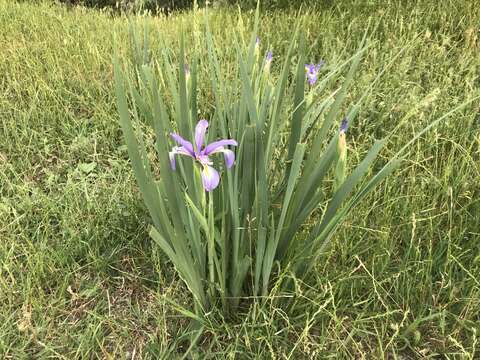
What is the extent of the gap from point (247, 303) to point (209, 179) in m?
0.52

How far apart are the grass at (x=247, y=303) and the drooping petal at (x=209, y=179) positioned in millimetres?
367

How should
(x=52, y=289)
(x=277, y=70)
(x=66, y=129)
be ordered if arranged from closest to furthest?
(x=52, y=289), (x=66, y=129), (x=277, y=70)

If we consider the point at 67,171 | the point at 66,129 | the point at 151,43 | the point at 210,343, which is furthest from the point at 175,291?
the point at 151,43

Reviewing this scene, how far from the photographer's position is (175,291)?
1.36m

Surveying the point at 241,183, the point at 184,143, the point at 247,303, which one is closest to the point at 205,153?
the point at 184,143

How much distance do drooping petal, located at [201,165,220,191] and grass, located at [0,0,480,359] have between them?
37cm

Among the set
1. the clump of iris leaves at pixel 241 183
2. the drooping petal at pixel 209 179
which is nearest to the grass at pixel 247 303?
the clump of iris leaves at pixel 241 183

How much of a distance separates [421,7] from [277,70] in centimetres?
116

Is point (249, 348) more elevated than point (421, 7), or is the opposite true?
point (421, 7)

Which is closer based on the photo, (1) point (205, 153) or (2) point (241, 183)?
(1) point (205, 153)

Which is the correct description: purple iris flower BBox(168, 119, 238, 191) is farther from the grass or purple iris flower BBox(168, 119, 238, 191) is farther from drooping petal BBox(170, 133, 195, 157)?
the grass

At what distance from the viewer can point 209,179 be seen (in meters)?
0.99

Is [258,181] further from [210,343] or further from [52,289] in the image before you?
[52,289]

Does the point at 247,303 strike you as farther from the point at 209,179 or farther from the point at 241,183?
the point at 209,179
